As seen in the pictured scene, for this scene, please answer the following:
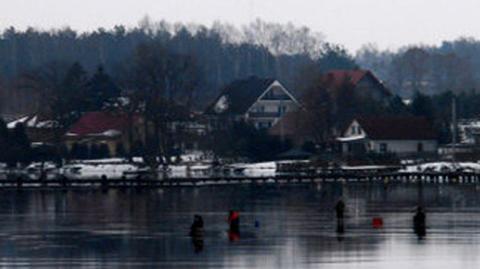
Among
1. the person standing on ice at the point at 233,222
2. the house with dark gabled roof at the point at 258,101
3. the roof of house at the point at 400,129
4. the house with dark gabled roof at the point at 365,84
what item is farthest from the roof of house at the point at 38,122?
the person standing on ice at the point at 233,222

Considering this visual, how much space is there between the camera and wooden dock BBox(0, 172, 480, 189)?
117375mm

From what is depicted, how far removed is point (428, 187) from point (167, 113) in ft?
96.6

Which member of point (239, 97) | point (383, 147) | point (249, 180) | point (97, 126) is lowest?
point (249, 180)

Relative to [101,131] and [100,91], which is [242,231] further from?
[100,91]

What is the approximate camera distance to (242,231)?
238 feet

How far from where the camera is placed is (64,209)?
9081 cm

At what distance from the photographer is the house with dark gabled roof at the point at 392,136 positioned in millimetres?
144875

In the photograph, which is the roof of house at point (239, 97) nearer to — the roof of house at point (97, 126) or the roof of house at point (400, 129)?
the roof of house at point (97, 126)

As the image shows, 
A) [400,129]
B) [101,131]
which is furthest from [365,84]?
[101,131]

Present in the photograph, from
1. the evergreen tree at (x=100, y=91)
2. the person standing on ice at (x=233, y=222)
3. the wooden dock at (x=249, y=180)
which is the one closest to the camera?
the person standing on ice at (x=233, y=222)

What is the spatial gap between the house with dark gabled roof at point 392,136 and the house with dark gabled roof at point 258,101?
71.4 ft

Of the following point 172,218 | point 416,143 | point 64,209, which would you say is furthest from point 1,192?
point 416,143

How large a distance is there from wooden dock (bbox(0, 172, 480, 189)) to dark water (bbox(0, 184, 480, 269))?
7094 mm

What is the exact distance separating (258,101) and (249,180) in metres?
52.0
